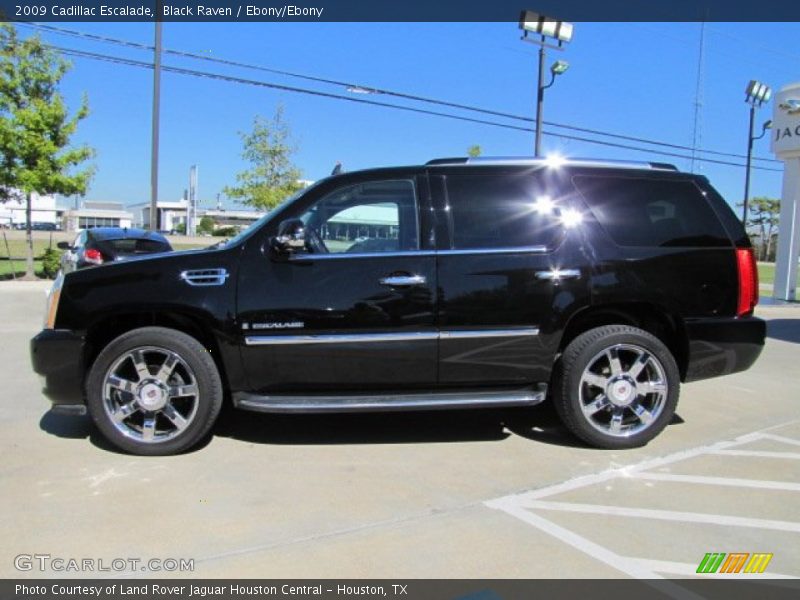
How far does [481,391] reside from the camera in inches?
179

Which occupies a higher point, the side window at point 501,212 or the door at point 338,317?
the side window at point 501,212

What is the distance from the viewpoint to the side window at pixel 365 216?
4.50 metres

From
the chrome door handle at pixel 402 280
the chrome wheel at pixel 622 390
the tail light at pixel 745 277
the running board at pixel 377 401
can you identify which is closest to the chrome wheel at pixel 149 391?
the running board at pixel 377 401

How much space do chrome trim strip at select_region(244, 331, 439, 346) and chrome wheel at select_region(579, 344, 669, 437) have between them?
136 centimetres

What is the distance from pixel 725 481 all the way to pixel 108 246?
10467 mm

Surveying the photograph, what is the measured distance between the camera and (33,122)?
16078mm

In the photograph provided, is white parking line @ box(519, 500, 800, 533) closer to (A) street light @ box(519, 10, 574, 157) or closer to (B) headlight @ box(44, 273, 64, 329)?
(B) headlight @ box(44, 273, 64, 329)

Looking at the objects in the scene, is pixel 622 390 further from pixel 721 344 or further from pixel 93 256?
pixel 93 256

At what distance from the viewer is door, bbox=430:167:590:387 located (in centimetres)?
438

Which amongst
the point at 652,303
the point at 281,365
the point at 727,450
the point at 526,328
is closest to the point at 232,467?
the point at 281,365

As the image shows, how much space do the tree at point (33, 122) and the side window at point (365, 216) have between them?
48.7 feet

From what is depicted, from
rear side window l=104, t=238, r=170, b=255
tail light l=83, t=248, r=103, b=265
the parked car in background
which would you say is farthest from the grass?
tail light l=83, t=248, r=103, b=265

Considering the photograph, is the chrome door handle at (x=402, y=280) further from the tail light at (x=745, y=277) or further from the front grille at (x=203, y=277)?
the tail light at (x=745, y=277)

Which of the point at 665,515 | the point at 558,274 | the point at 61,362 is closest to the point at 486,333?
the point at 558,274
